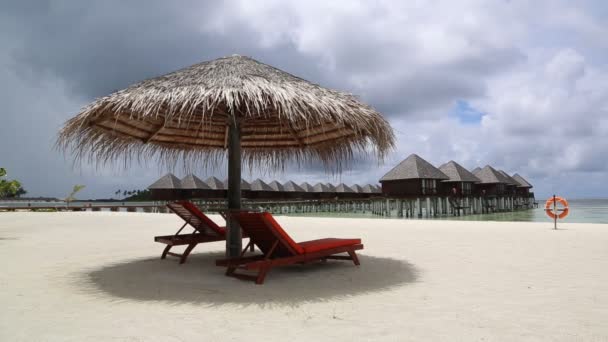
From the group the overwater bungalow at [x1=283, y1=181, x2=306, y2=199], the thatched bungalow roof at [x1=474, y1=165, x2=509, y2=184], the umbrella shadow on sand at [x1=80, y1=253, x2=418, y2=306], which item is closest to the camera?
the umbrella shadow on sand at [x1=80, y1=253, x2=418, y2=306]

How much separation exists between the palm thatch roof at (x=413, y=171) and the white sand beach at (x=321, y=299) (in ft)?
79.2

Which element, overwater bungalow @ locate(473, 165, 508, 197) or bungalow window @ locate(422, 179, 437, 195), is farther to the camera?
overwater bungalow @ locate(473, 165, 508, 197)

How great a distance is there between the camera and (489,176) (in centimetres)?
4084

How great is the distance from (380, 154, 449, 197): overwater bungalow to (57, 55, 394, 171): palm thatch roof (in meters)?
24.4

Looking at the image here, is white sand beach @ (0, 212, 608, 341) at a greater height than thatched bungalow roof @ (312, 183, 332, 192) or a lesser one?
lesser

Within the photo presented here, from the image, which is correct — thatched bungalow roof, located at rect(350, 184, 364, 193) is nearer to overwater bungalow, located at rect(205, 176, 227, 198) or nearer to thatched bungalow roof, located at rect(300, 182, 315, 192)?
thatched bungalow roof, located at rect(300, 182, 315, 192)

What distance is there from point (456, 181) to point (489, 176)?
8272 mm

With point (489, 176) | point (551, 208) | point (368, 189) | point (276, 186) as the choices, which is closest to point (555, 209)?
point (551, 208)

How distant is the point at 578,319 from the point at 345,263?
9.09 ft

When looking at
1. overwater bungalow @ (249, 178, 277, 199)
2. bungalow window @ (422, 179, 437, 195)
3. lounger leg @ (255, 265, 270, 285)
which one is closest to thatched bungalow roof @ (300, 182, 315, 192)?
overwater bungalow @ (249, 178, 277, 199)

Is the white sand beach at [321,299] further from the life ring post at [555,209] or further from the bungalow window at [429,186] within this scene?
the bungalow window at [429,186]

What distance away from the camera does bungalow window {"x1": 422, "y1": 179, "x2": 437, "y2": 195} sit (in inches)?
1198

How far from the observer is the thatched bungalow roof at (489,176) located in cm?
4033

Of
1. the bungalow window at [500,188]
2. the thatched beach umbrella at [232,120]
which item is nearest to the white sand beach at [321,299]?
the thatched beach umbrella at [232,120]
